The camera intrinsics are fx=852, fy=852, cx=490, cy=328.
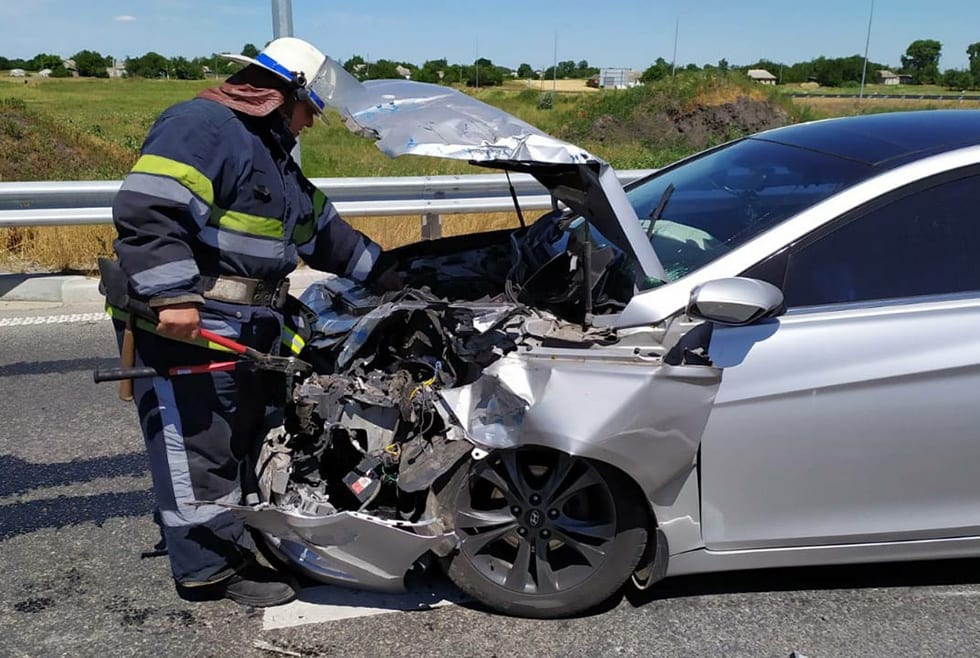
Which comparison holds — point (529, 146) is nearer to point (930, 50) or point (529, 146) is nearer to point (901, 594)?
point (901, 594)

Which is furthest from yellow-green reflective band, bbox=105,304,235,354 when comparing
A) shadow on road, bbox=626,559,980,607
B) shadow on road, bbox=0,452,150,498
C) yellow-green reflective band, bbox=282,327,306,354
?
shadow on road, bbox=626,559,980,607

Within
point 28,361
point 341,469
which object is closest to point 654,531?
point 341,469

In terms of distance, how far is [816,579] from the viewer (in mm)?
3117

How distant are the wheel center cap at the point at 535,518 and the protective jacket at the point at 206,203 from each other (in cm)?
114

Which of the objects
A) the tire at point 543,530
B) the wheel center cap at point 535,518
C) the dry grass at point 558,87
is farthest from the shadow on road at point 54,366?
the dry grass at point 558,87

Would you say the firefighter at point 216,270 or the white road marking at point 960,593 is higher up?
the firefighter at point 216,270

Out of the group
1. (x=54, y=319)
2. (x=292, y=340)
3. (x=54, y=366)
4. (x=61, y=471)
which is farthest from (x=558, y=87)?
(x=292, y=340)

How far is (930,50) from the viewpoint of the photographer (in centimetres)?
9562

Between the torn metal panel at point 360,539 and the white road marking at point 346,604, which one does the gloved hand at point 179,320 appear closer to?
the torn metal panel at point 360,539

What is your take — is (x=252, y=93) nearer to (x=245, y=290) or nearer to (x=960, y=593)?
(x=245, y=290)

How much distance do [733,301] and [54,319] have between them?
5.53 metres

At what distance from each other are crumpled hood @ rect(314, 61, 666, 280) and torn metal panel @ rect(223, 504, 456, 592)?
A: 1.14 meters

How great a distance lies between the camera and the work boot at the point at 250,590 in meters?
2.95

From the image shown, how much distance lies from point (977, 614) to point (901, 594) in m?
0.24
